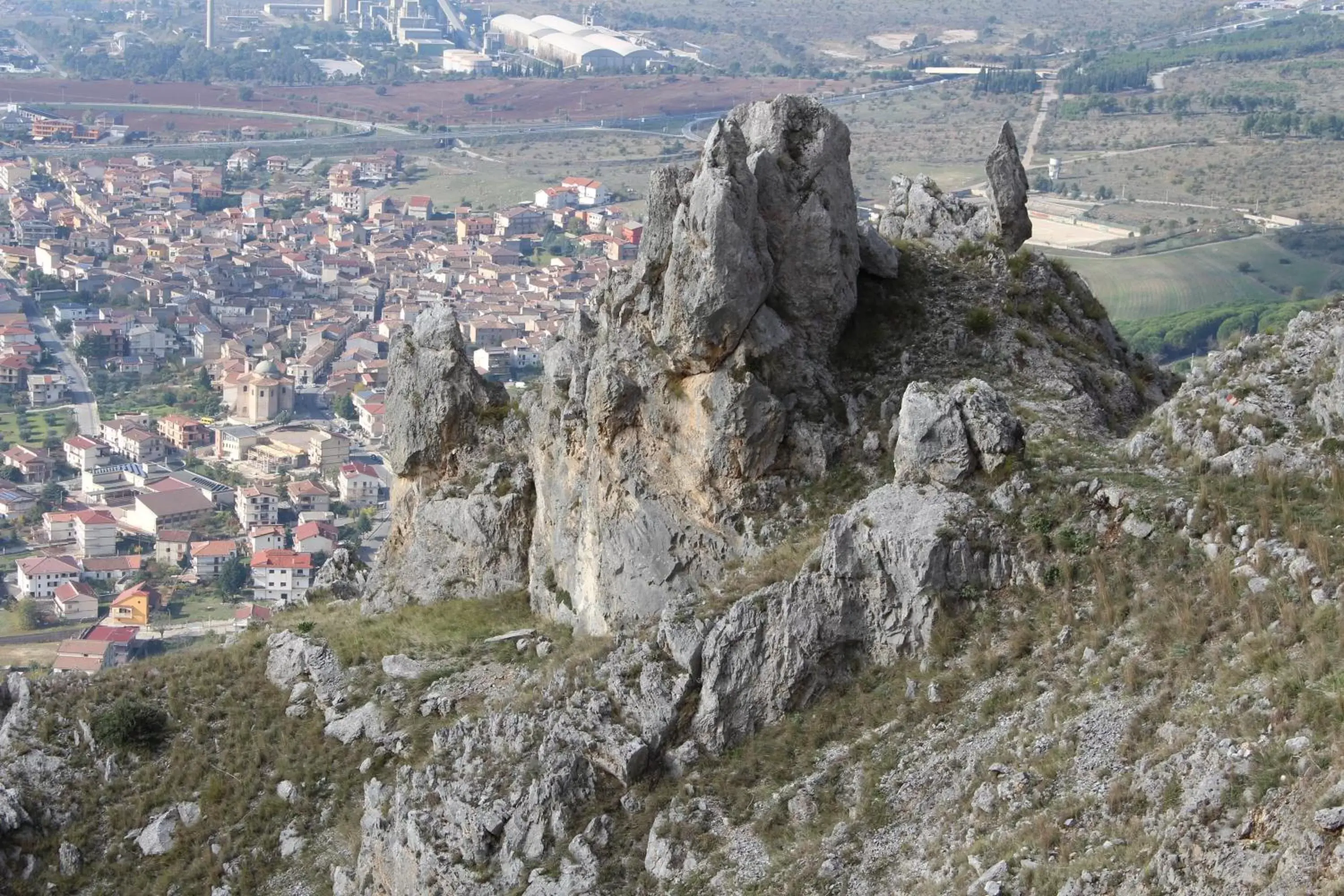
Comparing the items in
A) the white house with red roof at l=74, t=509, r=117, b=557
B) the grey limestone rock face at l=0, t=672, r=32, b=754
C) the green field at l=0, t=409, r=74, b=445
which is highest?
the grey limestone rock face at l=0, t=672, r=32, b=754

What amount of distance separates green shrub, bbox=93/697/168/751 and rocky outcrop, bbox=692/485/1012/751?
25.9 feet

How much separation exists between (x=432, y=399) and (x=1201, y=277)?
64128 mm

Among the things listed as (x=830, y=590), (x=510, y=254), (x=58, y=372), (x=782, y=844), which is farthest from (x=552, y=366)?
(x=510, y=254)

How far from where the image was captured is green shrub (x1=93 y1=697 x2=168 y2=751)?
70.6ft

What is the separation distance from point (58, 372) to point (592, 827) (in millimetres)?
88320

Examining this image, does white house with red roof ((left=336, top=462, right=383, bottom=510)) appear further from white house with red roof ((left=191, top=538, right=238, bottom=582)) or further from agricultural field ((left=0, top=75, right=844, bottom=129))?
agricultural field ((left=0, top=75, right=844, bottom=129))

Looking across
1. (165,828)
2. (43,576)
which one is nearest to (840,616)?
(165,828)

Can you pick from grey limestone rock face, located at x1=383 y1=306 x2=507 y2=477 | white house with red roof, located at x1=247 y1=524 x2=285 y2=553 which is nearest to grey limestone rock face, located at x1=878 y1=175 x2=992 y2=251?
grey limestone rock face, located at x1=383 y1=306 x2=507 y2=477

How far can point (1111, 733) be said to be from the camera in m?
14.5

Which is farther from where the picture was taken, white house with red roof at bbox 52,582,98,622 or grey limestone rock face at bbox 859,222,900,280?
white house with red roof at bbox 52,582,98,622

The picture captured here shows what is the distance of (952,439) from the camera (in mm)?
17906

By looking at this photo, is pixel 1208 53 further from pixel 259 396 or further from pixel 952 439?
pixel 952 439

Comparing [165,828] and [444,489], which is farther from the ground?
[444,489]

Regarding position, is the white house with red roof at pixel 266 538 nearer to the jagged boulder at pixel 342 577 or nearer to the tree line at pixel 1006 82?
the jagged boulder at pixel 342 577
